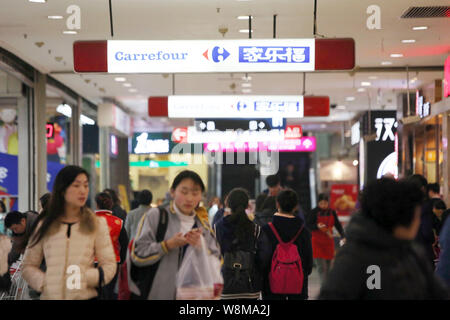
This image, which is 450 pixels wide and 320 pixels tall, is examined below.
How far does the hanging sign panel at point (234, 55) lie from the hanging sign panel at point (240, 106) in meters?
3.18

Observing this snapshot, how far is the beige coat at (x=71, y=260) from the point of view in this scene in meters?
3.94

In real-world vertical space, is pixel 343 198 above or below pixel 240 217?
below

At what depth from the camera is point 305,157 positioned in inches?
1256

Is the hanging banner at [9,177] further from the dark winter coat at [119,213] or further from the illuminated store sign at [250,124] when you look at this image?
the dark winter coat at [119,213]

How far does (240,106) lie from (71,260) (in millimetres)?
6947

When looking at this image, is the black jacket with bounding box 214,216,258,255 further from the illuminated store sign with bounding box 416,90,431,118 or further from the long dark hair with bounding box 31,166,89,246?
the illuminated store sign with bounding box 416,90,431,118

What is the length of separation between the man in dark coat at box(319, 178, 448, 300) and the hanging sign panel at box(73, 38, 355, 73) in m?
4.61

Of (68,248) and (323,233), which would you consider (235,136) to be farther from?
(68,248)

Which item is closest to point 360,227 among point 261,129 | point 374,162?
point 261,129

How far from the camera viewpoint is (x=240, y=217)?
596 cm

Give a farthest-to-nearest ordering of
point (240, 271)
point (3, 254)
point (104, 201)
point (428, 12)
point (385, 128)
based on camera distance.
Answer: point (385, 128) < point (428, 12) < point (104, 201) < point (240, 271) < point (3, 254)

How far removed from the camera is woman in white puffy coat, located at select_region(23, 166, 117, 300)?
3947 millimetres

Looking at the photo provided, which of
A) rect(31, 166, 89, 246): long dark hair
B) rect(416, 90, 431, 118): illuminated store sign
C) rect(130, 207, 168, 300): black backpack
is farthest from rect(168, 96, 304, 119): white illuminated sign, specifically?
rect(130, 207, 168, 300): black backpack

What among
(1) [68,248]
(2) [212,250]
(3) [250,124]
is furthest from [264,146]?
(1) [68,248]
